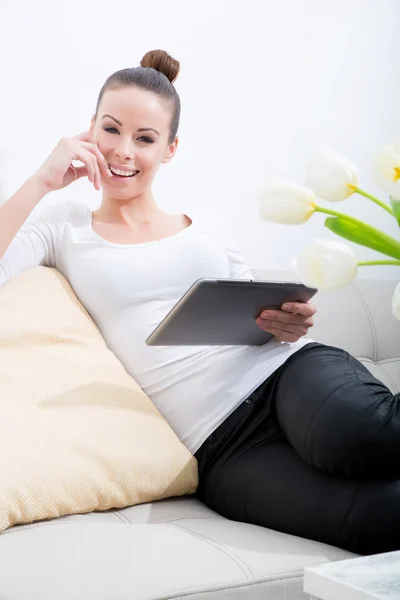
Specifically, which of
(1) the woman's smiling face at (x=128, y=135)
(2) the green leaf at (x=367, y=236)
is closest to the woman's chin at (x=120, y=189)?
(1) the woman's smiling face at (x=128, y=135)

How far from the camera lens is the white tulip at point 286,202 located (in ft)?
2.28

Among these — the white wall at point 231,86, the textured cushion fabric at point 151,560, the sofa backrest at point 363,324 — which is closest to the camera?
the textured cushion fabric at point 151,560

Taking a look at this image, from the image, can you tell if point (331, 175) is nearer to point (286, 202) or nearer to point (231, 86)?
point (286, 202)

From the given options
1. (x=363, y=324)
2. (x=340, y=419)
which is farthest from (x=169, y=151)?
(x=340, y=419)

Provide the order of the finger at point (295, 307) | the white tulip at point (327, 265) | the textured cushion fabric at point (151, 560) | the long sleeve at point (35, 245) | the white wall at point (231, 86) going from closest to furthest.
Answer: the white tulip at point (327, 265)
the textured cushion fabric at point (151, 560)
the finger at point (295, 307)
the long sleeve at point (35, 245)
the white wall at point (231, 86)

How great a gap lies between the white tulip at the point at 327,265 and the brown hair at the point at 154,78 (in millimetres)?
1125

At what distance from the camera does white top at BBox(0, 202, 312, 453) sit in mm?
1490

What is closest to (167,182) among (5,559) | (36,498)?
(36,498)

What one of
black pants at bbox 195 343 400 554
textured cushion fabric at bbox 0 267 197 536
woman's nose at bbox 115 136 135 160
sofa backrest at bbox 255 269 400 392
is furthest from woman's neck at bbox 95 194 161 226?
black pants at bbox 195 343 400 554

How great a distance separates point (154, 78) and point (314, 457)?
0.93 metres

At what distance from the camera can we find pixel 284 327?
4.84 feet

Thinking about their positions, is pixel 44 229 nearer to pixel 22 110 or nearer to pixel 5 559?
pixel 22 110

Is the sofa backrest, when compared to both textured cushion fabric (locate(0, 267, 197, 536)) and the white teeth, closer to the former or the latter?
the white teeth

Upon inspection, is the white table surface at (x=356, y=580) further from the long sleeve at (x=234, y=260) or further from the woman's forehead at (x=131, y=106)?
the woman's forehead at (x=131, y=106)
